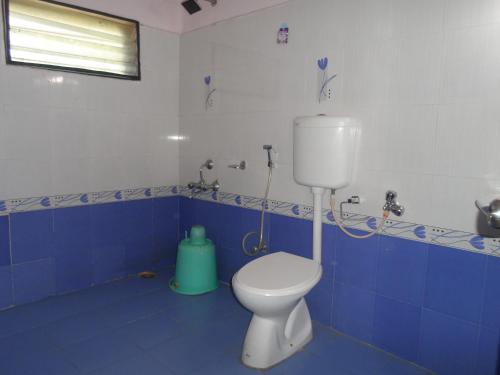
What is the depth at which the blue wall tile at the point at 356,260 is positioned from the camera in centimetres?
202

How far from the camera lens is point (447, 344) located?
1.80 metres

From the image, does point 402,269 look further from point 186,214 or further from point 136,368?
point 186,214

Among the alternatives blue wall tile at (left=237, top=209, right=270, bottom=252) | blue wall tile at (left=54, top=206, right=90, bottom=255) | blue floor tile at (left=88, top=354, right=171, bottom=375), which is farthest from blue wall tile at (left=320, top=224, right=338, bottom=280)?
blue wall tile at (left=54, top=206, right=90, bottom=255)

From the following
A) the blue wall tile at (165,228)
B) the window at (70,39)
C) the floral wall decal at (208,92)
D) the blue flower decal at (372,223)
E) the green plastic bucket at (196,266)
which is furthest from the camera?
the blue wall tile at (165,228)

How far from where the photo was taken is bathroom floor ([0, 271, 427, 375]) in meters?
1.86

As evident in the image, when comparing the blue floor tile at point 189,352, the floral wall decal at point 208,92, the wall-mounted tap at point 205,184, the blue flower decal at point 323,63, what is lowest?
the blue floor tile at point 189,352

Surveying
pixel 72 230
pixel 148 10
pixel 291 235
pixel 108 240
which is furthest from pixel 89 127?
pixel 291 235

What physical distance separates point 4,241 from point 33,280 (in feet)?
1.01

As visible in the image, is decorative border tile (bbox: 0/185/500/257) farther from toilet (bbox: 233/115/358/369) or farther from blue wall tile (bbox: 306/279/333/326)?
blue wall tile (bbox: 306/279/333/326)

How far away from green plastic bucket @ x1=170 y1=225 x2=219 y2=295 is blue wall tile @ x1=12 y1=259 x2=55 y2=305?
0.79 metres

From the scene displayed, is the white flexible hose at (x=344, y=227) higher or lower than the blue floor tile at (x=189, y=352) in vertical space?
higher

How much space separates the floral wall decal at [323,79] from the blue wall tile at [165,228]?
4.93ft

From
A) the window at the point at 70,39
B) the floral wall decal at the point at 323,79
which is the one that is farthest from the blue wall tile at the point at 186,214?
the floral wall decal at the point at 323,79

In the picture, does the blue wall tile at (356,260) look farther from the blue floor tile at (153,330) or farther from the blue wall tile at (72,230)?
the blue wall tile at (72,230)
